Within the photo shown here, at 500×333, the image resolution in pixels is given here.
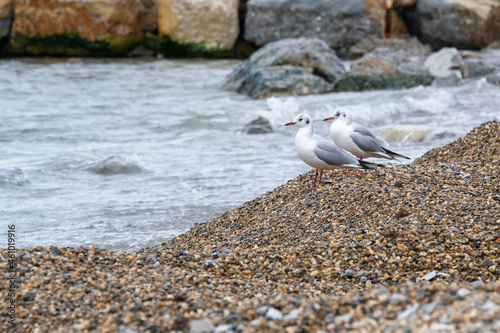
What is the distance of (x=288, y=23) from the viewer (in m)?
18.4

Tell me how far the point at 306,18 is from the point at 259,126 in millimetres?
8535

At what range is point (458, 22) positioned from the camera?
61.3 feet

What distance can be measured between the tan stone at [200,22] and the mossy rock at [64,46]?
55.9 inches

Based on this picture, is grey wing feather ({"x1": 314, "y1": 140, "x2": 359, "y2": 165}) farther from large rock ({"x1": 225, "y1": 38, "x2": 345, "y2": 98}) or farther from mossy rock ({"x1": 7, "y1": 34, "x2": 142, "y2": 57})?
mossy rock ({"x1": 7, "y1": 34, "x2": 142, "y2": 57})

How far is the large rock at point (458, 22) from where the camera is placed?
18.5m

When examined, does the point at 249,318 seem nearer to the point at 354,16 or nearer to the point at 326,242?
the point at 326,242

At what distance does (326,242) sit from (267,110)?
8.06 m

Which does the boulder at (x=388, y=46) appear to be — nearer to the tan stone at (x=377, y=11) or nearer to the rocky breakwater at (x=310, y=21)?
the rocky breakwater at (x=310, y=21)

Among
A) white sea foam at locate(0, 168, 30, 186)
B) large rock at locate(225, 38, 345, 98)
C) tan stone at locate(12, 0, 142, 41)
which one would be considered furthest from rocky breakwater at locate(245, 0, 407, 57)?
white sea foam at locate(0, 168, 30, 186)

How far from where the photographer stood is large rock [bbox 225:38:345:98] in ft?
44.6

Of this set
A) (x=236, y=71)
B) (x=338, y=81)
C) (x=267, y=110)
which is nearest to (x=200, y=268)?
(x=267, y=110)

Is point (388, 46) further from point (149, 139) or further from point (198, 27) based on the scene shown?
point (149, 139)

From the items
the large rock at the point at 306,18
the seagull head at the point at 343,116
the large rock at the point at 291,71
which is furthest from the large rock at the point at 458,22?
the seagull head at the point at 343,116

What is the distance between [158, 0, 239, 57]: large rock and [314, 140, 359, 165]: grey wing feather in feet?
45.0
